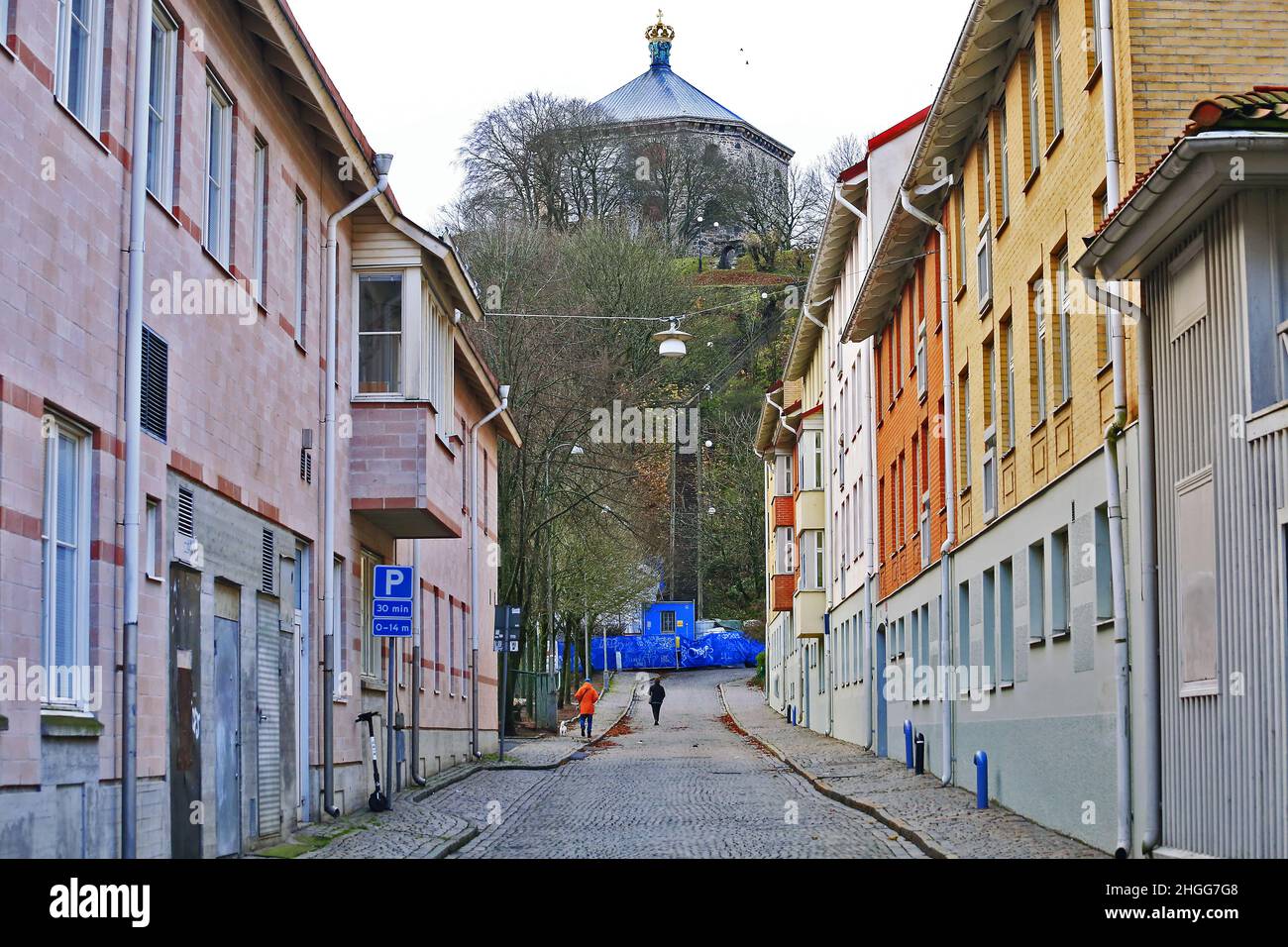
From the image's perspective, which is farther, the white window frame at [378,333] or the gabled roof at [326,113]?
the white window frame at [378,333]

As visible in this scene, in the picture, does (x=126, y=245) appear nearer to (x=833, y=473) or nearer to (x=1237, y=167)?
(x=1237, y=167)

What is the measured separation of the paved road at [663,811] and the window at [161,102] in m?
6.59

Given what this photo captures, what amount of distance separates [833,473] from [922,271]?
16.8 m

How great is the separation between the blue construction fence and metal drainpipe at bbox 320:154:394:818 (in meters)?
64.1

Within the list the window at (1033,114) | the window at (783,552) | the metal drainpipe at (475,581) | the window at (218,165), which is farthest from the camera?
the window at (783,552)

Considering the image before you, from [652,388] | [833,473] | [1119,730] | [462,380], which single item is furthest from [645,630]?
[1119,730]

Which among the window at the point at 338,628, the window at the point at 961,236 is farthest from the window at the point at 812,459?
the window at the point at 338,628

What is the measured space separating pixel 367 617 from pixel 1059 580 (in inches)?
366

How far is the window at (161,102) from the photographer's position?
14.4 metres

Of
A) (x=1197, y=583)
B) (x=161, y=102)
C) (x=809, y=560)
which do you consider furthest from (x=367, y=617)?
(x=809, y=560)

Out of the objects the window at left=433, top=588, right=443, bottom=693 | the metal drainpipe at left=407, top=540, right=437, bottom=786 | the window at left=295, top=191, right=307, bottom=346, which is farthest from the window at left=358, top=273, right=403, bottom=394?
the window at left=433, top=588, right=443, bottom=693

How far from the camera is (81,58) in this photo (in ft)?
40.6

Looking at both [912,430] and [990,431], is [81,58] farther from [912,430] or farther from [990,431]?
[912,430]

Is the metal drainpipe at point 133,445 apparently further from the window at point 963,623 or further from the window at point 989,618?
the window at point 963,623
